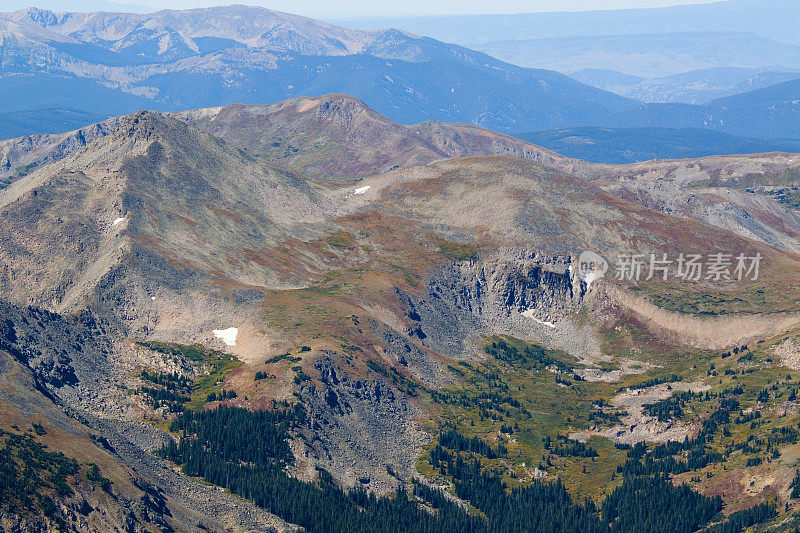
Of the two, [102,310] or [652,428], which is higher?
[102,310]

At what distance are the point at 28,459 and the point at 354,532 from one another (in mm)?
56344

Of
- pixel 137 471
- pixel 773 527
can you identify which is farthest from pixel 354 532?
pixel 773 527

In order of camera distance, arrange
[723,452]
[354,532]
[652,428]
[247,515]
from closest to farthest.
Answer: [247,515] → [354,532] → [723,452] → [652,428]

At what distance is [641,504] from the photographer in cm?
15812

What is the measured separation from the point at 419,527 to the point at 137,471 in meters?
51.7

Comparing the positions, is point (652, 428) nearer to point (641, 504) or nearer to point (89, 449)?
point (641, 504)

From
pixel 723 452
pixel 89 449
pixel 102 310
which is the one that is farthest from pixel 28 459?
pixel 723 452

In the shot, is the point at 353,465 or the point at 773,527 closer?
A: the point at 773,527

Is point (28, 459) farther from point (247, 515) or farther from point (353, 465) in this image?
point (353, 465)

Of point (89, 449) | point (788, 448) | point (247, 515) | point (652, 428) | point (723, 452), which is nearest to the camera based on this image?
point (89, 449)

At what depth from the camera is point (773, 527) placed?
437 feet

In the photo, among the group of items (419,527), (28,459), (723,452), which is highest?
(28,459)

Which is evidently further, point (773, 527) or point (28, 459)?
point (773, 527)

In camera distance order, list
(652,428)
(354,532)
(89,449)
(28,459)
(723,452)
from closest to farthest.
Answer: (28,459) → (89,449) → (354,532) → (723,452) → (652,428)
